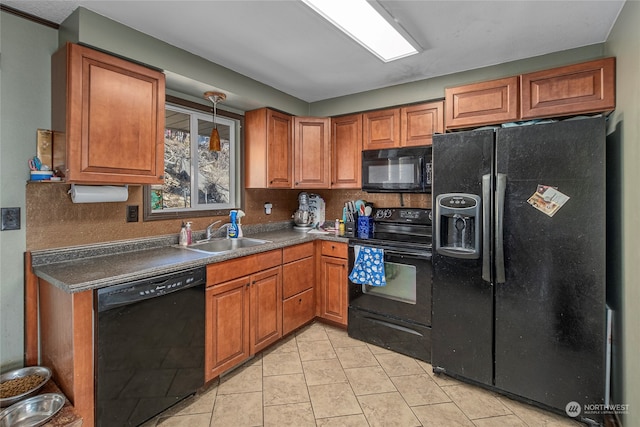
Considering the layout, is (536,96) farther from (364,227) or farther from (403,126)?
(364,227)

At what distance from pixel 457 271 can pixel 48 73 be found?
9.61 feet

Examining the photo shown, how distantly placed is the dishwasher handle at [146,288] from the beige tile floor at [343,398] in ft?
2.55

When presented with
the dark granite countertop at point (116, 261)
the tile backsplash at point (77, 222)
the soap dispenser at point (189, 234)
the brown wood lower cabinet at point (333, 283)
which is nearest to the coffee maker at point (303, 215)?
the brown wood lower cabinet at point (333, 283)

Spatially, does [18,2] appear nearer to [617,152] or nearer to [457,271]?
[457,271]

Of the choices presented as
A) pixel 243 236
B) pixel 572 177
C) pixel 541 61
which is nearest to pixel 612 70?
pixel 541 61

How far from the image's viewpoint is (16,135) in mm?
1780

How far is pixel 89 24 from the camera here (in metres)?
1.77

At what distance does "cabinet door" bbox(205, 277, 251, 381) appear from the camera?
2121mm

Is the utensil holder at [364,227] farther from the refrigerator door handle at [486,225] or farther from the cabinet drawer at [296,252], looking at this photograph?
the refrigerator door handle at [486,225]

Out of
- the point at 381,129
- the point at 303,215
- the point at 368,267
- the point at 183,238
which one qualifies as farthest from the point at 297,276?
the point at 381,129

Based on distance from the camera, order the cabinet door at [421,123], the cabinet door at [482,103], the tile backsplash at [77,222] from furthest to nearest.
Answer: the cabinet door at [421,123] → the cabinet door at [482,103] → the tile backsplash at [77,222]

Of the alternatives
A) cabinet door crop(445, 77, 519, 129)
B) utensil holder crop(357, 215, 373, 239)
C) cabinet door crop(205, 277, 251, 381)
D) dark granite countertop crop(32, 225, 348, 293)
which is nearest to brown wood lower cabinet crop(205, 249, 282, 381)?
cabinet door crop(205, 277, 251, 381)

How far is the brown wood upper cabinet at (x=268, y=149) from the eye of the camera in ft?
10.1

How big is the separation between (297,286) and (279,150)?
1.38m
